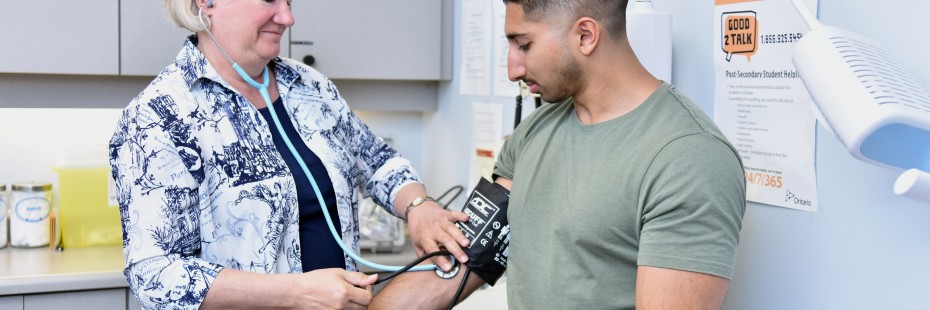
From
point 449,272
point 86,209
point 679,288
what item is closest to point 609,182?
point 679,288

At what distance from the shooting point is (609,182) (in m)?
1.18

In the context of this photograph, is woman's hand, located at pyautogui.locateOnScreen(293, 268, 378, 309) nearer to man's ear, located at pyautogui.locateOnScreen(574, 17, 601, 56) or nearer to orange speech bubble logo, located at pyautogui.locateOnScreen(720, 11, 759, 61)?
man's ear, located at pyautogui.locateOnScreen(574, 17, 601, 56)

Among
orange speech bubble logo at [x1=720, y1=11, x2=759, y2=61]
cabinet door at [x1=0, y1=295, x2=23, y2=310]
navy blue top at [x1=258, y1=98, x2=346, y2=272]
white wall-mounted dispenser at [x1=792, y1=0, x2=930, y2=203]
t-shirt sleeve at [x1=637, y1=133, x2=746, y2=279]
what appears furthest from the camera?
cabinet door at [x1=0, y1=295, x2=23, y2=310]

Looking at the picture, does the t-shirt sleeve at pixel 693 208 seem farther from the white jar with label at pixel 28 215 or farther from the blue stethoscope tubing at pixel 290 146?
the white jar with label at pixel 28 215

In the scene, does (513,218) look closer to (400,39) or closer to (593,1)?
(593,1)

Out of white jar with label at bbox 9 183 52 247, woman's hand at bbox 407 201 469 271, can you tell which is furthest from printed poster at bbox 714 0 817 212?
white jar with label at bbox 9 183 52 247

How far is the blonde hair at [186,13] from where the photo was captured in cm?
157

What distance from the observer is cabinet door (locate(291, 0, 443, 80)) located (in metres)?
2.55

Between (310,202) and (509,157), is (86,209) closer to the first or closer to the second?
(310,202)

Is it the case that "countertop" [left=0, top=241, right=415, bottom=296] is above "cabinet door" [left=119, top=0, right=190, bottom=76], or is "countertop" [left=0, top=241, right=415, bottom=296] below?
below

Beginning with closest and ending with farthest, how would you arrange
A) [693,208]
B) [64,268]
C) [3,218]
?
[693,208], [64,268], [3,218]

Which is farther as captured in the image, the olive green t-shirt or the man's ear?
the man's ear

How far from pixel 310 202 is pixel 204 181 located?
21cm

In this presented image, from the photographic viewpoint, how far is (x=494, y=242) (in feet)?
4.90
